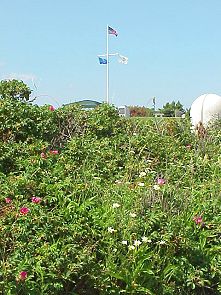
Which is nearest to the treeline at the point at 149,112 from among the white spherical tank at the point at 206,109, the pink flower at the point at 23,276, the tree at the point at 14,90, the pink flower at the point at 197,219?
the white spherical tank at the point at 206,109

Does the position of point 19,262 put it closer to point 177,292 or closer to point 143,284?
point 143,284

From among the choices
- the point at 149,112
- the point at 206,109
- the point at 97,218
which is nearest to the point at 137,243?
the point at 97,218

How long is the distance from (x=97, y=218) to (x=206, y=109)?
4.64 meters

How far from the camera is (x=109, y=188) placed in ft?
13.2

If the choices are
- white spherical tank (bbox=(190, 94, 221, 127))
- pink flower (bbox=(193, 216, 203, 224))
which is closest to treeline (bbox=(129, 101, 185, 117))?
white spherical tank (bbox=(190, 94, 221, 127))

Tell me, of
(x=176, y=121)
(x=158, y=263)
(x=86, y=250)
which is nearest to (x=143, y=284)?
(x=158, y=263)

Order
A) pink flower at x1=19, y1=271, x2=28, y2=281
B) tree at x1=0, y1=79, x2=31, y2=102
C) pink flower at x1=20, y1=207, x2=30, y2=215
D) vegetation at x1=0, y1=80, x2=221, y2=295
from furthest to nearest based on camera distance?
tree at x1=0, y1=79, x2=31, y2=102 → pink flower at x1=20, y1=207, x2=30, y2=215 → vegetation at x1=0, y1=80, x2=221, y2=295 → pink flower at x1=19, y1=271, x2=28, y2=281

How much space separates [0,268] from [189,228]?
135 centimetres

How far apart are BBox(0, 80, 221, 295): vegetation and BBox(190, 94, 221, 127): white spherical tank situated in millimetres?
2450

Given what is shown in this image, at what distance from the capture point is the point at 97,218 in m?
3.35

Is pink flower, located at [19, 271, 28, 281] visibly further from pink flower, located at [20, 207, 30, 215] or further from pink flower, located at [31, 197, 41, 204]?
pink flower, located at [31, 197, 41, 204]

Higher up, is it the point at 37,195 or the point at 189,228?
the point at 37,195

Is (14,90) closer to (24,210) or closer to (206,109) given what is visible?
(24,210)

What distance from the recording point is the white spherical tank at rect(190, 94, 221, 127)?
24.7 ft
